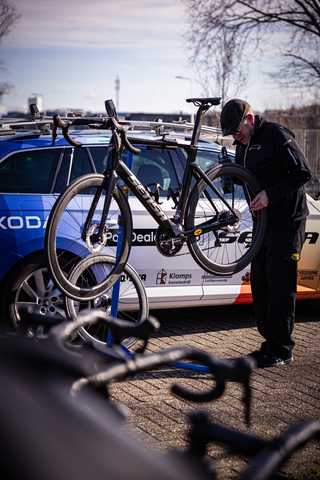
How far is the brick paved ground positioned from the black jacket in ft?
4.32

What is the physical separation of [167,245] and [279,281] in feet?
4.93

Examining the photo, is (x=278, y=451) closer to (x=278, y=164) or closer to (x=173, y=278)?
(x=278, y=164)

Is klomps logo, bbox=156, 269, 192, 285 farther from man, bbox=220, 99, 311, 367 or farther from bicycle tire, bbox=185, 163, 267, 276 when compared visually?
bicycle tire, bbox=185, 163, 267, 276

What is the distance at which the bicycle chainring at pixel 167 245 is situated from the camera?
3.42 m

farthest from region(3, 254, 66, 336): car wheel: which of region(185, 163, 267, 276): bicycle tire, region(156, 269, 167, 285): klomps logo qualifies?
region(185, 163, 267, 276): bicycle tire

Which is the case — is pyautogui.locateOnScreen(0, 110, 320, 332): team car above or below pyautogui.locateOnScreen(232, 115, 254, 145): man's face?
below

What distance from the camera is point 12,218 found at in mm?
4402

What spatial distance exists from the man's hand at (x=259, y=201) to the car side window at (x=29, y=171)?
6.28 feet

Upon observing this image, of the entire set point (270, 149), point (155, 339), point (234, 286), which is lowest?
point (155, 339)

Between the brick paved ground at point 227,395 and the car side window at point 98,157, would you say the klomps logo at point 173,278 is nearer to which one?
the brick paved ground at point 227,395

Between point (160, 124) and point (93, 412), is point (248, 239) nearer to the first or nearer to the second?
point (160, 124)

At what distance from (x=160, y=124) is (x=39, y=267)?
171cm

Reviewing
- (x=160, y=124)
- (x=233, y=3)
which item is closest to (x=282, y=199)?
(x=160, y=124)

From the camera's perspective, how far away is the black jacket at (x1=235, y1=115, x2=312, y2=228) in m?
4.19
